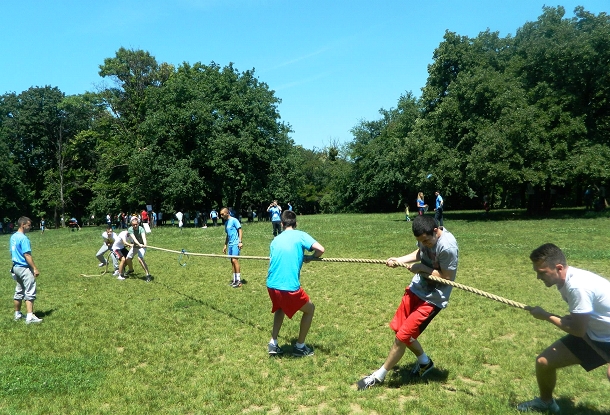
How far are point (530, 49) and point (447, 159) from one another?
9.36m

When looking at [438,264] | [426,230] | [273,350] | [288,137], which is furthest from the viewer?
[288,137]

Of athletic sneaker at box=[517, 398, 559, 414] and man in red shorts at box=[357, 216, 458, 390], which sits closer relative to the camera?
athletic sneaker at box=[517, 398, 559, 414]

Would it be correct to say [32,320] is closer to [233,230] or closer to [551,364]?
[233,230]

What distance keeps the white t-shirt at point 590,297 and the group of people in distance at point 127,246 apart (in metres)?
12.1

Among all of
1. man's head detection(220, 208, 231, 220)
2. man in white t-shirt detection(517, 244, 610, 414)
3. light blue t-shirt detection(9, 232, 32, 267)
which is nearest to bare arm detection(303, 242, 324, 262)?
man in white t-shirt detection(517, 244, 610, 414)

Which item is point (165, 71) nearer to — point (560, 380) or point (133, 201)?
point (133, 201)

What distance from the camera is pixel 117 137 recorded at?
49875mm

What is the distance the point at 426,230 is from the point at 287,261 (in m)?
2.17

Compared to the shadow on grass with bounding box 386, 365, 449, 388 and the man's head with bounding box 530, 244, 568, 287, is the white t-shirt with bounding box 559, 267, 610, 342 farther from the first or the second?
the shadow on grass with bounding box 386, 365, 449, 388

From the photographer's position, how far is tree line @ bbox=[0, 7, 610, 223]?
30.4 meters

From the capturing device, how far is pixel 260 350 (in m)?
7.40

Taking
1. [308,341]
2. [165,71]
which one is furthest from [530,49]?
[165,71]

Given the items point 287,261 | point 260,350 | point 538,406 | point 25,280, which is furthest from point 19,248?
point 538,406

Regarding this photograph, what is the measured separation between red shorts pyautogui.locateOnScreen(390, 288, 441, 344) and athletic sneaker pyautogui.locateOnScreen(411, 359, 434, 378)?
1.83 feet
